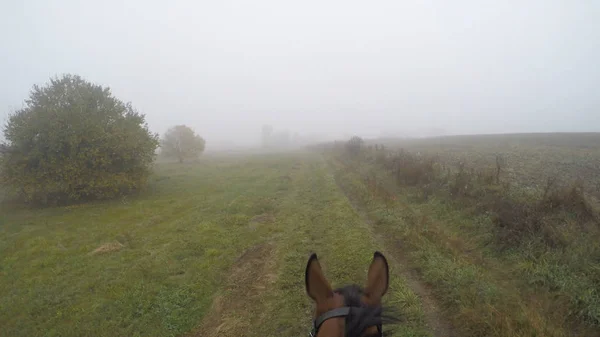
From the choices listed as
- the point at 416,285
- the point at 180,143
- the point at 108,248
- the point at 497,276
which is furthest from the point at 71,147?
the point at 180,143

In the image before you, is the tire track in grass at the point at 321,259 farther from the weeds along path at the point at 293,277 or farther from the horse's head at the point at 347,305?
the horse's head at the point at 347,305

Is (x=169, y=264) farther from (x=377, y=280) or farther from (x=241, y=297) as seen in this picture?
(x=377, y=280)

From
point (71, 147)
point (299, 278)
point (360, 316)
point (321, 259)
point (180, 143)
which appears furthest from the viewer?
point (180, 143)

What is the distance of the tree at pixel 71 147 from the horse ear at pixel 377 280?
61.7 feet

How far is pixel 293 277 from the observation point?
7.54m

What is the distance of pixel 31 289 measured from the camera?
7773 millimetres

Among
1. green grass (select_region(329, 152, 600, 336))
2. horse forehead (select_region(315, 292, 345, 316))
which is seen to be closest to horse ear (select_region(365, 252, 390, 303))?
horse forehead (select_region(315, 292, 345, 316))

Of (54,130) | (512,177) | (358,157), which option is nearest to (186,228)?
(54,130)

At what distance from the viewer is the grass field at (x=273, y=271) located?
5.71 m

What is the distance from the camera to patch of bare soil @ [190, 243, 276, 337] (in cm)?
589

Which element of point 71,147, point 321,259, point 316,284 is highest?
point 71,147

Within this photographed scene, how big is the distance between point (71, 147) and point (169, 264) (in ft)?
41.4

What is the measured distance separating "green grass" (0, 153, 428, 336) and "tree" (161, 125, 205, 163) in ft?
89.6

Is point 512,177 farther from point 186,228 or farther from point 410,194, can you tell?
point 186,228
